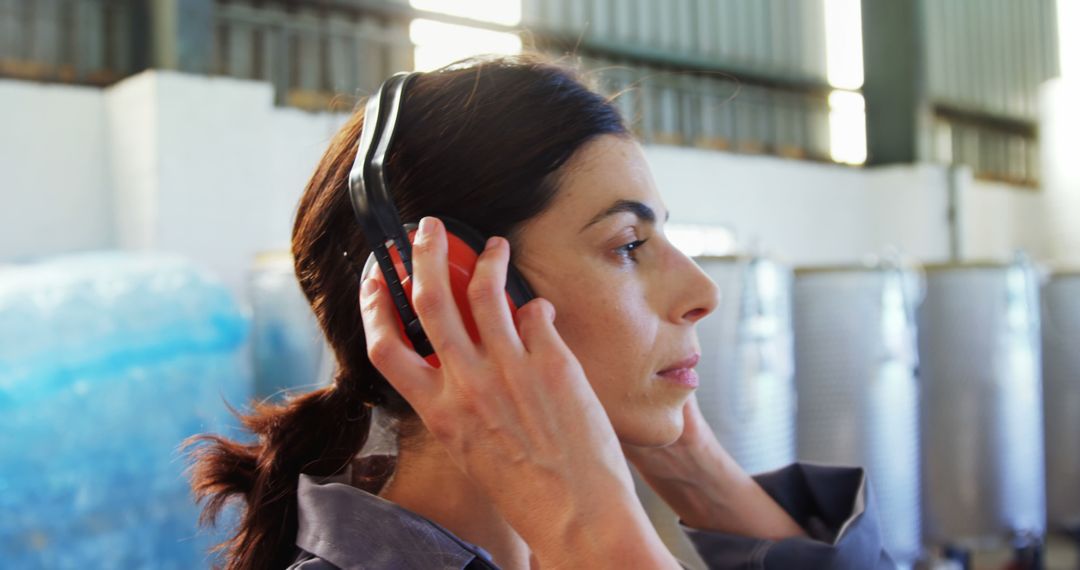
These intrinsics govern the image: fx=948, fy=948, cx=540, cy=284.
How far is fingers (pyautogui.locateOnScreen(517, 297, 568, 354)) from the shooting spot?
78cm

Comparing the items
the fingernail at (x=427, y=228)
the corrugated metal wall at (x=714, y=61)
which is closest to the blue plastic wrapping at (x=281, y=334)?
the fingernail at (x=427, y=228)

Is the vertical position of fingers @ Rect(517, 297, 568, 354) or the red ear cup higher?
the red ear cup

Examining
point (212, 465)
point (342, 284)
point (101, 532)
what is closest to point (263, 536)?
point (212, 465)

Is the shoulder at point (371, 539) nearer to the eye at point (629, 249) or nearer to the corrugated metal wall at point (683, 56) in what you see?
the eye at point (629, 249)

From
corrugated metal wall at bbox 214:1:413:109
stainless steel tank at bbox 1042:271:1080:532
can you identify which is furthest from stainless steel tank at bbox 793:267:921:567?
corrugated metal wall at bbox 214:1:413:109

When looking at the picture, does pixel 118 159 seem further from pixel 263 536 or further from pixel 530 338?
pixel 530 338

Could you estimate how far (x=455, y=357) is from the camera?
767 millimetres

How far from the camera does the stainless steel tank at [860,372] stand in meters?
2.71

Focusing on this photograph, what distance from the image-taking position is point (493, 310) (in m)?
0.78

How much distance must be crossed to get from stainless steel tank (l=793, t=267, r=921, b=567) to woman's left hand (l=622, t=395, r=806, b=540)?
1540 mm

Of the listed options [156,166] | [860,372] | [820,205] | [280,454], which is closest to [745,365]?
[860,372]

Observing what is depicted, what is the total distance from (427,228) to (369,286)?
0.26 ft

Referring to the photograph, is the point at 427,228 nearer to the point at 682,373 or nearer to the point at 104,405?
the point at 682,373

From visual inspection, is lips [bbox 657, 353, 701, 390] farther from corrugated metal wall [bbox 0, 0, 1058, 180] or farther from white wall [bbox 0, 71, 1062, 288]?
white wall [bbox 0, 71, 1062, 288]
